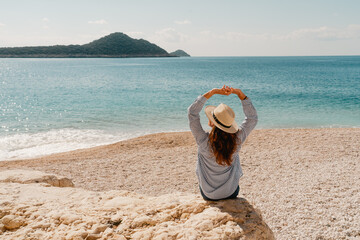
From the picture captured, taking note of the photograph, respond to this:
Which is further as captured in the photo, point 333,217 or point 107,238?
point 333,217

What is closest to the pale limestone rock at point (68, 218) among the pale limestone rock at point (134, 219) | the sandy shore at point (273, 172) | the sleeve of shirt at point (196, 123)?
the pale limestone rock at point (134, 219)

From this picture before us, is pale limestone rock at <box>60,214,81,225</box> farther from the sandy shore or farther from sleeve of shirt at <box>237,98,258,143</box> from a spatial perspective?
the sandy shore

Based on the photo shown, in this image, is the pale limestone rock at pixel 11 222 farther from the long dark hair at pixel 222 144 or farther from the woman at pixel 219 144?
the long dark hair at pixel 222 144

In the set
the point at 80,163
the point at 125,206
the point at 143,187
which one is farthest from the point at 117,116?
the point at 125,206

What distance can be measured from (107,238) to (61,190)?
206 centimetres

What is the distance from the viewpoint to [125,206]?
147 inches

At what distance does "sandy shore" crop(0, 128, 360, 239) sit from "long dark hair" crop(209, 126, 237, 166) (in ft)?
8.96

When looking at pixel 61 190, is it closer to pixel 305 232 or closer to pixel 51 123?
pixel 305 232

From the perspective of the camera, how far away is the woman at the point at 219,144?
3166mm

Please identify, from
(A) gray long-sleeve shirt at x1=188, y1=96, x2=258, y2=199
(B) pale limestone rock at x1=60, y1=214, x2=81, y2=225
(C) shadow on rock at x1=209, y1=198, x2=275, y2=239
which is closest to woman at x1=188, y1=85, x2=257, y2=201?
(A) gray long-sleeve shirt at x1=188, y1=96, x2=258, y2=199

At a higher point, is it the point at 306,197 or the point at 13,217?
the point at 13,217

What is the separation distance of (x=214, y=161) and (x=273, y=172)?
637 cm

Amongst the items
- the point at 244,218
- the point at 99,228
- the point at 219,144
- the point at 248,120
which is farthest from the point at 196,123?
the point at 99,228

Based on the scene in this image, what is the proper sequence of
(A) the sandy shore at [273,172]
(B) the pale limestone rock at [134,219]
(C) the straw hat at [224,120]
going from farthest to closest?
(A) the sandy shore at [273,172]
(B) the pale limestone rock at [134,219]
(C) the straw hat at [224,120]
